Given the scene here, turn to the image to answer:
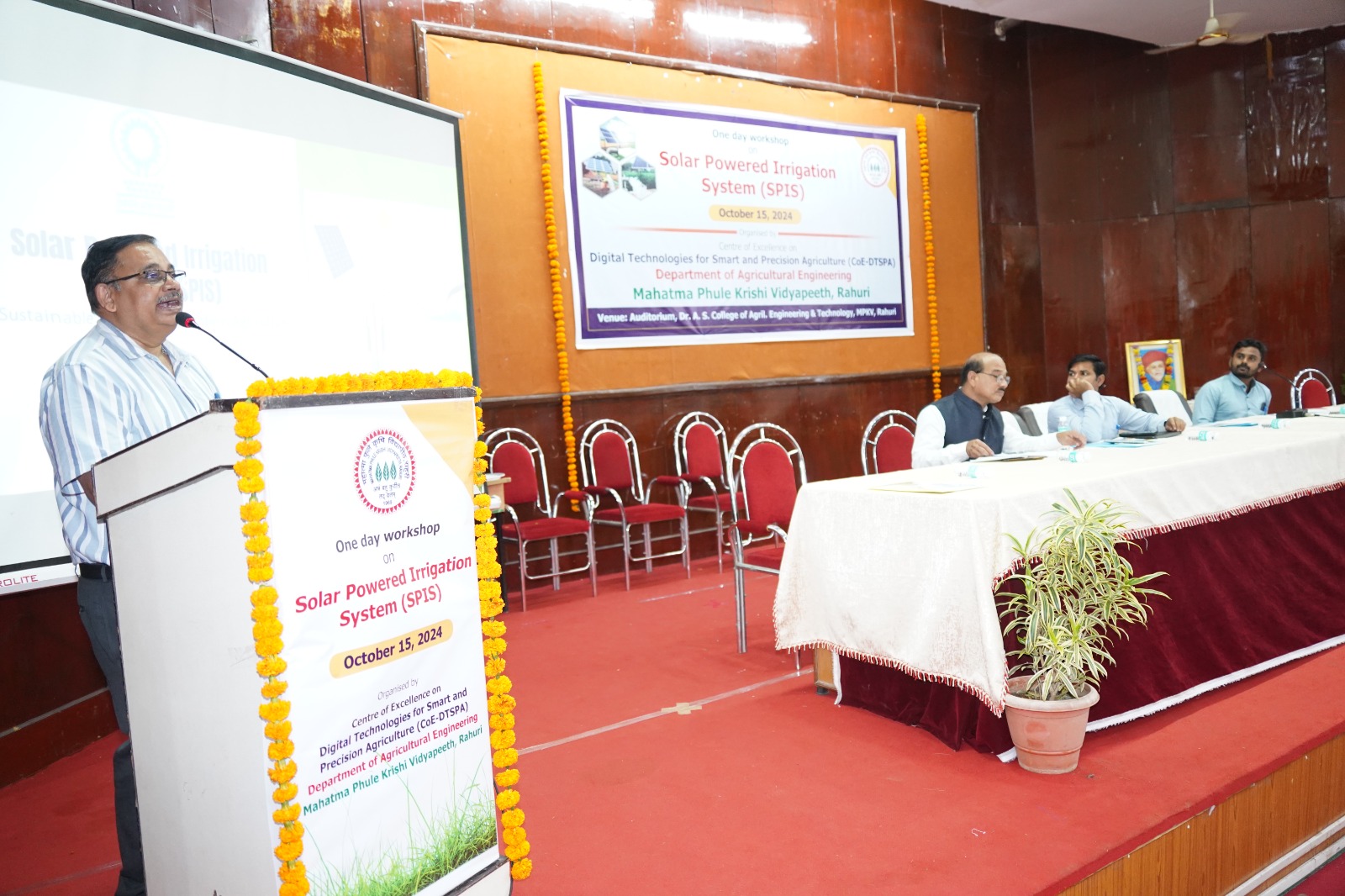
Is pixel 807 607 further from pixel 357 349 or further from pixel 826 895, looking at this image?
pixel 357 349

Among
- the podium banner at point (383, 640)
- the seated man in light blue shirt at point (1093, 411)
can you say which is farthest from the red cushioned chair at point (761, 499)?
the podium banner at point (383, 640)

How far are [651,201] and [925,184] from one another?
8.06ft

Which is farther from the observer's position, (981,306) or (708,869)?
(981,306)

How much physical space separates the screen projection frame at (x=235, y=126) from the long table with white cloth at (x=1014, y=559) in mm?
2331

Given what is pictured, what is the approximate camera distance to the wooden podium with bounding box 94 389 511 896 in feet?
4.63

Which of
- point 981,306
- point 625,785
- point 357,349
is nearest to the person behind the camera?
point 625,785

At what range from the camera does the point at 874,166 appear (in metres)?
6.95

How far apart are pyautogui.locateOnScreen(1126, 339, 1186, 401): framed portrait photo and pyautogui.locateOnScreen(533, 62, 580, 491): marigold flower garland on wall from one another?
4980 millimetres

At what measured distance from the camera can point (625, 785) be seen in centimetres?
256

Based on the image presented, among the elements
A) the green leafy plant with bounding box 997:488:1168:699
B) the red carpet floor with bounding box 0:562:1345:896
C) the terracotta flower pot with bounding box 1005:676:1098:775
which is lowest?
the red carpet floor with bounding box 0:562:1345:896

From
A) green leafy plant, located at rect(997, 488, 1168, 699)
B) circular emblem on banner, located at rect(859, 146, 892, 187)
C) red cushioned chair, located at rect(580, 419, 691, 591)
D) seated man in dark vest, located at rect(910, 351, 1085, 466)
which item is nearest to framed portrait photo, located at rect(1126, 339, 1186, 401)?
circular emblem on banner, located at rect(859, 146, 892, 187)

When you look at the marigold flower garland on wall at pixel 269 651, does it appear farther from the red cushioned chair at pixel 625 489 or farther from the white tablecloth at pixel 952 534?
the red cushioned chair at pixel 625 489

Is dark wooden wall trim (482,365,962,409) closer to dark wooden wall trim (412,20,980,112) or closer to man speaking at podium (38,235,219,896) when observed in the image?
dark wooden wall trim (412,20,980,112)

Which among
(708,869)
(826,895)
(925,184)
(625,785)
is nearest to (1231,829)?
(826,895)
